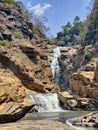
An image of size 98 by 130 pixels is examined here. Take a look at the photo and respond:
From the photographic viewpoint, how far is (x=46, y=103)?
56.5 meters

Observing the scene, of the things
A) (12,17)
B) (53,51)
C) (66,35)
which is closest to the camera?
(12,17)

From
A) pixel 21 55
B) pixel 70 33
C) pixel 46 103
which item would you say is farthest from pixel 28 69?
pixel 70 33

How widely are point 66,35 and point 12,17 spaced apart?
50.0 m

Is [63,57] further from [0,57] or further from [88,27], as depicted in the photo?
[0,57]

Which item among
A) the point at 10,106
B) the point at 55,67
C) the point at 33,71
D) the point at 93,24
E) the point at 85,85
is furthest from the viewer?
the point at 93,24

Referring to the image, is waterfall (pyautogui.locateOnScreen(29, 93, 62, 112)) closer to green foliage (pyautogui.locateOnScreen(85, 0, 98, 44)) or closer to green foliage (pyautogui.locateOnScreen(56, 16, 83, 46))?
green foliage (pyautogui.locateOnScreen(85, 0, 98, 44))

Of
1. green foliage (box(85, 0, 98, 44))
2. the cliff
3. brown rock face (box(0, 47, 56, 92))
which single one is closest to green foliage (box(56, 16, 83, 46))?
green foliage (box(85, 0, 98, 44))

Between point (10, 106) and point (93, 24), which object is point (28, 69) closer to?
point (93, 24)

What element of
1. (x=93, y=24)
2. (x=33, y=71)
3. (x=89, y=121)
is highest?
(x=93, y=24)

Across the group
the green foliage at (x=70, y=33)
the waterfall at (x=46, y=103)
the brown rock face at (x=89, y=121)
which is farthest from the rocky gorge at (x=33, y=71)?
the green foliage at (x=70, y=33)

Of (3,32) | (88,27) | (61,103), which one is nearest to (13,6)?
(3,32)

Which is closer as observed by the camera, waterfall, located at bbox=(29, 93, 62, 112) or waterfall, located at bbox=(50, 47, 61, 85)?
waterfall, located at bbox=(29, 93, 62, 112)

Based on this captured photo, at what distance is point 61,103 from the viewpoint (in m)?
58.3

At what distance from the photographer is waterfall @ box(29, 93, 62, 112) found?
54.9 m
